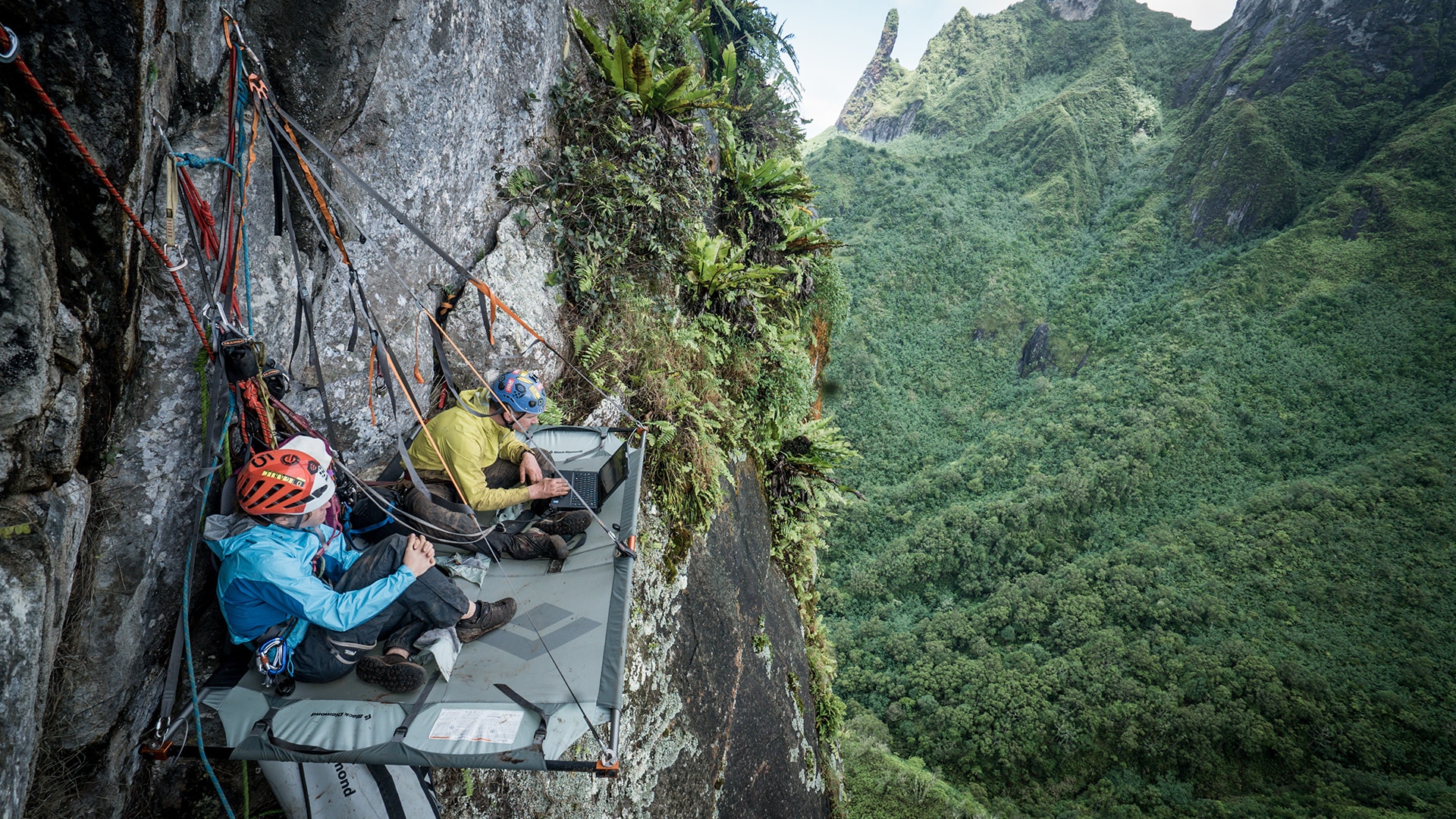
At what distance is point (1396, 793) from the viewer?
35906mm

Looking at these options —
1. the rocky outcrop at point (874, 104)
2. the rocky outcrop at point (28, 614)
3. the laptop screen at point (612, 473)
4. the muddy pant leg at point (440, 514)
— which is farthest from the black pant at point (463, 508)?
the rocky outcrop at point (874, 104)

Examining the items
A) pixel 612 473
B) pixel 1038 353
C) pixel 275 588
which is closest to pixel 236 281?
pixel 275 588

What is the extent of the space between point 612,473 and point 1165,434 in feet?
221

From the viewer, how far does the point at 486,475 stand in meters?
4.80

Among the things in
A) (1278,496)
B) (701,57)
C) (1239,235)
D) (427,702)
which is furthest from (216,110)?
(1239,235)

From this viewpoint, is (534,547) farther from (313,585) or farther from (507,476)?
(313,585)

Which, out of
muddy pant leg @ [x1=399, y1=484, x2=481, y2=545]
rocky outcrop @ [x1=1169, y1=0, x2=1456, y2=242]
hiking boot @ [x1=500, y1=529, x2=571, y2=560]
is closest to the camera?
muddy pant leg @ [x1=399, y1=484, x2=481, y2=545]

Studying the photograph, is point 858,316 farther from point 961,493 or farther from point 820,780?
point 820,780

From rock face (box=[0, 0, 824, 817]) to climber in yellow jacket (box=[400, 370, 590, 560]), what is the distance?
509 millimetres

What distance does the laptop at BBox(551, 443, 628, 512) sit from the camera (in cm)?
483

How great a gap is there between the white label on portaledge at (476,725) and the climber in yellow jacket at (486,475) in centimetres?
138

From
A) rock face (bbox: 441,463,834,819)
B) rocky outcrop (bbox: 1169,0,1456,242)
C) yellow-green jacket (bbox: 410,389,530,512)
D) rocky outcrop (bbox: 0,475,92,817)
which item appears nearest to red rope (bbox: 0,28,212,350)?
rocky outcrop (bbox: 0,475,92,817)

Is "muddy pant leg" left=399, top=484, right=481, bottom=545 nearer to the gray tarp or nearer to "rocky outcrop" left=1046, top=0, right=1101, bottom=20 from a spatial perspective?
the gray tarp

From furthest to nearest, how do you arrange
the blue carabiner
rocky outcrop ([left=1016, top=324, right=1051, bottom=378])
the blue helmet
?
rocky outcrop ([left=1016, top=324, right=1051, bottom=378])
the blue helmet
the blue carabiner
